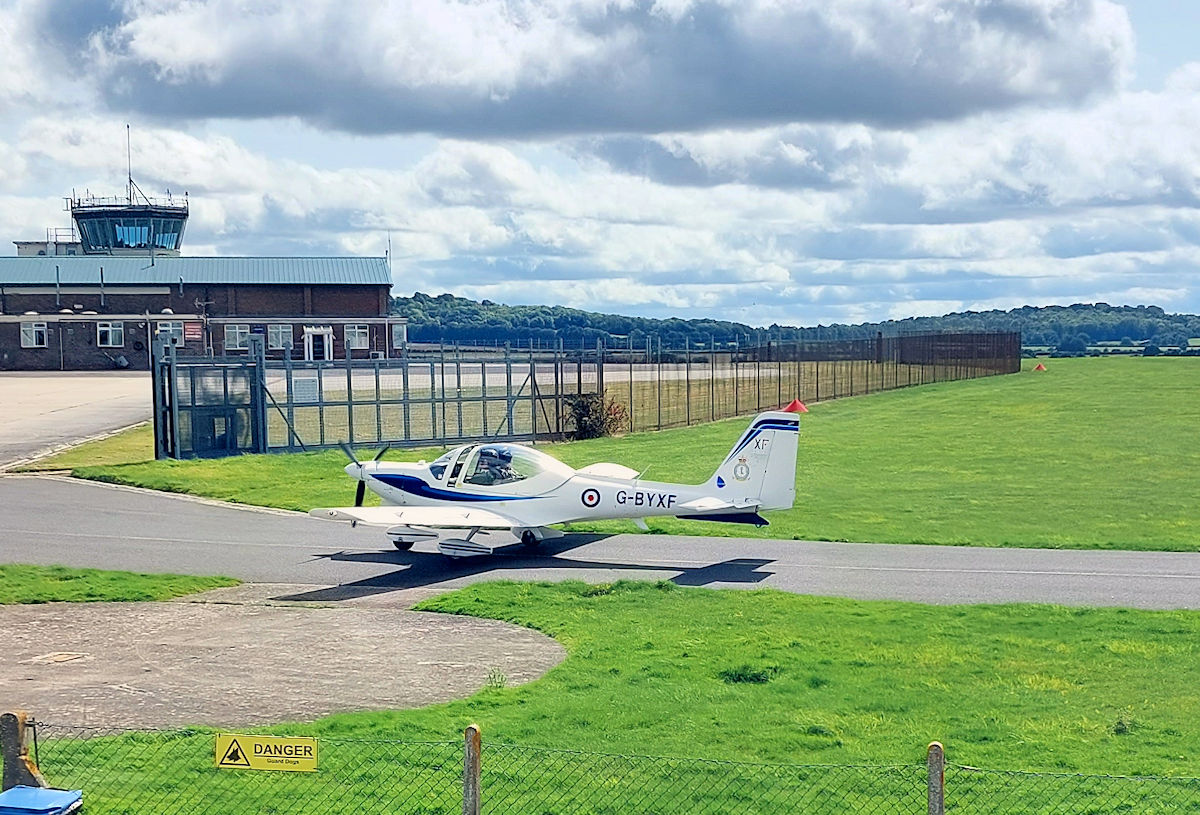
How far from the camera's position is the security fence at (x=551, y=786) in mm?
11078

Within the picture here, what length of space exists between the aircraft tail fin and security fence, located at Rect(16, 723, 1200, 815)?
11.6 m

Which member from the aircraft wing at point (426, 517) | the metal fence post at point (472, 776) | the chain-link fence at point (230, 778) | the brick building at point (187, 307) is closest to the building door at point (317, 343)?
the brick building at point (187, 307)

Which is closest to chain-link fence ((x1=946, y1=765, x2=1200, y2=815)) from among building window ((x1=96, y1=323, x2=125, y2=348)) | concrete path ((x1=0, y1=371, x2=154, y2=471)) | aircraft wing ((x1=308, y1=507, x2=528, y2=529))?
aircraft wing ((x1=308, y1=507, x2=528, y2=529))

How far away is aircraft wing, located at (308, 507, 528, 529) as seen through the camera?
907 inches

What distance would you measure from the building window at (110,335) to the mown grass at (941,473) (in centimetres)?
5355

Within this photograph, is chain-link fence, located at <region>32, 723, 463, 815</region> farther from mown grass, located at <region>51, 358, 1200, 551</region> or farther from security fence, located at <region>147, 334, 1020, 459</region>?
security fence, located at <region>147, 334, 1020, 459</region>

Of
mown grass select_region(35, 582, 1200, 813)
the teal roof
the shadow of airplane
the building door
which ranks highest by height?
the teal roof

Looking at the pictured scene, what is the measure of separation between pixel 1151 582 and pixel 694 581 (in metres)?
7.42

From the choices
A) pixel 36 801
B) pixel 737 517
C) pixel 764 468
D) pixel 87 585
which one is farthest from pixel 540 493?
pixel 36 801

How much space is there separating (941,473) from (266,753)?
3220 centimetres

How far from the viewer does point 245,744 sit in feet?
29.4

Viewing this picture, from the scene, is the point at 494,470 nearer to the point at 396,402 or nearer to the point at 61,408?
the point at 396,402

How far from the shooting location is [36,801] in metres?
9.53

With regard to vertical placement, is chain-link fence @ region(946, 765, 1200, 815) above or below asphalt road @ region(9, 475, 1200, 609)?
above
